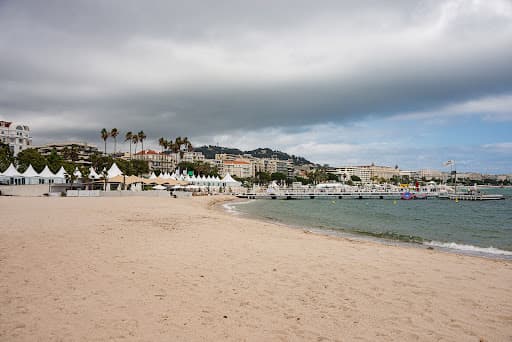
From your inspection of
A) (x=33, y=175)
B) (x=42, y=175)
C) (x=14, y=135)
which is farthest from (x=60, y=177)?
(x=14, y=135)

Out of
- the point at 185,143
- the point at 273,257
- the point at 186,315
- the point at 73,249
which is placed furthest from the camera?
the point at 185,143

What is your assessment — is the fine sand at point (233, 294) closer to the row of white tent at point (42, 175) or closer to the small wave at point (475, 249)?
the small wave at point (475, 249)

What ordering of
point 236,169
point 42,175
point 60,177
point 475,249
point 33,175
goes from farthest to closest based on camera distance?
point 236,169
point 60,177
point 42,175
point 33,175
point 475,249

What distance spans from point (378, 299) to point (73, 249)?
22.5 ft

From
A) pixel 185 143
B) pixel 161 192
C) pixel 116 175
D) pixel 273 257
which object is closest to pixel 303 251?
pixel 273 257

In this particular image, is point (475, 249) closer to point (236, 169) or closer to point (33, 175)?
point (33, 175)

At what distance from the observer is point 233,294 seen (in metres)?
5.77

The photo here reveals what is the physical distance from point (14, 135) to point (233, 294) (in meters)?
102

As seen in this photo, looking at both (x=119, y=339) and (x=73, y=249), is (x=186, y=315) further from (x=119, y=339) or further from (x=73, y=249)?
→ (x=73, y=249)

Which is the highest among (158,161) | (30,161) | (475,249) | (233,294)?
(158,161)

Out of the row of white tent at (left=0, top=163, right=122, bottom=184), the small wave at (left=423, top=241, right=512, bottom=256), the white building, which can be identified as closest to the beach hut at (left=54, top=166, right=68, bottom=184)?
the row of white tent at (left=0, top=163, right=122, bottom=184)

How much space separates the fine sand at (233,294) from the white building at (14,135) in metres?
93.2

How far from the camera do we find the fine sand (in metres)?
4.38

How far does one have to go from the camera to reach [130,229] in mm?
12461
